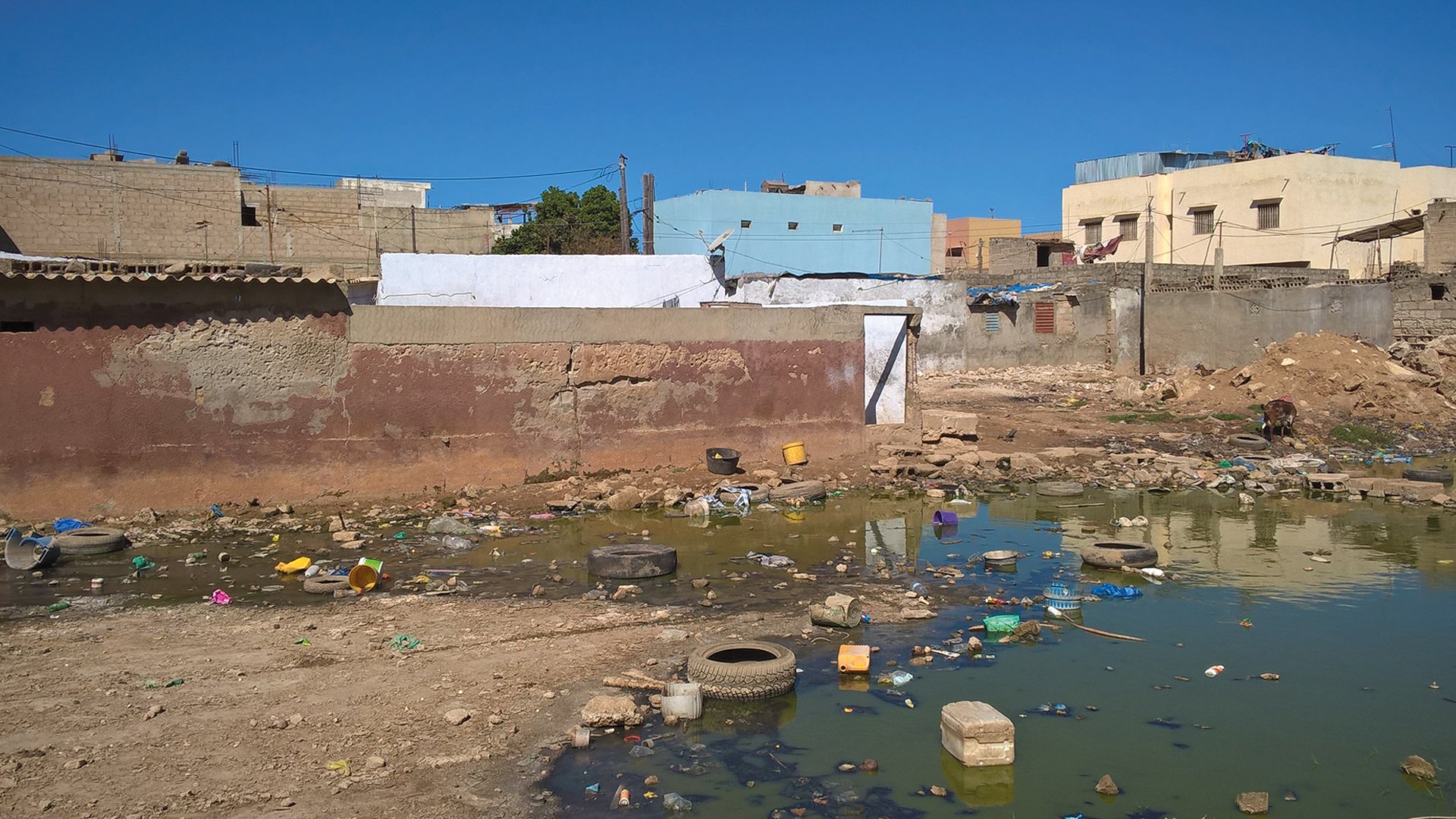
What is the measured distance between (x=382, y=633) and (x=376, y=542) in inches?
114

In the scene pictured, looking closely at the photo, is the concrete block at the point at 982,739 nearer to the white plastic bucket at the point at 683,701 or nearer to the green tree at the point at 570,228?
the white plastic bucket at the point at 683,701

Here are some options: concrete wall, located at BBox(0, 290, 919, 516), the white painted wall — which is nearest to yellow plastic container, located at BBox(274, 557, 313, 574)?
concrete wall, located at BBox(0, 290, 919, 516)

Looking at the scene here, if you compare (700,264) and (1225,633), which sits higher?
(700,264)

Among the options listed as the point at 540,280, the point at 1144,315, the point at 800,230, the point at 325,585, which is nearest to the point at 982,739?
the point at 325,585

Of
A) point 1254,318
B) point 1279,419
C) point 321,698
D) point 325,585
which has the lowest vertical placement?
point 321,698

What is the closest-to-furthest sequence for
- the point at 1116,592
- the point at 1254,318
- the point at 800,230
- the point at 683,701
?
the point at 683,701 → the point at 1116,592 → the point at 1254,318 → the point at 800,230

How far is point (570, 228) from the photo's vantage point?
129ft

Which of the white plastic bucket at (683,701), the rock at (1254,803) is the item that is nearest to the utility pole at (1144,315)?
the rock at (1254,803)

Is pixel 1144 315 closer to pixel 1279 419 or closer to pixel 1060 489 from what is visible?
pixel 1279 419

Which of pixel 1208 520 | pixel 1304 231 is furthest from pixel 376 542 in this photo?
pixel 1304 231

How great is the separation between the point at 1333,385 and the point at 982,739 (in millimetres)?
15920

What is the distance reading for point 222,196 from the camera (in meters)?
26.4

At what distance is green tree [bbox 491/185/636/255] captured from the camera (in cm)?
3681

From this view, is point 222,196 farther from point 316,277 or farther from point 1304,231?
point 1304,231
